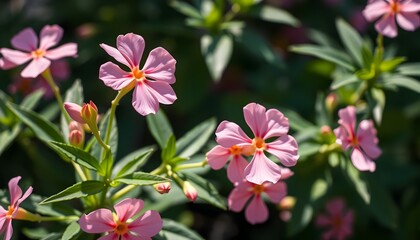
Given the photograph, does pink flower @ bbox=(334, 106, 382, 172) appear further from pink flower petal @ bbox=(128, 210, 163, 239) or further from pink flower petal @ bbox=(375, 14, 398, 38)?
pink flower petal @ bbox=(128, 210, 163, 239)

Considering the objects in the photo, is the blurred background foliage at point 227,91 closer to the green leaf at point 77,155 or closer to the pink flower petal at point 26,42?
the pink flower petal at point 26,42

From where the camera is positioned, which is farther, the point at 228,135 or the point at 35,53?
the point at 35,53

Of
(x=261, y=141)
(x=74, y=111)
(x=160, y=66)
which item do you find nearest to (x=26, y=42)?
(x=74, y=111)

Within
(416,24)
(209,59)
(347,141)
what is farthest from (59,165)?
(416,24)

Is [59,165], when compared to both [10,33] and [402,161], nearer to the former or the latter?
[10,33]

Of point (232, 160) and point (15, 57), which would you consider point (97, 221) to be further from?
point (15, 57)

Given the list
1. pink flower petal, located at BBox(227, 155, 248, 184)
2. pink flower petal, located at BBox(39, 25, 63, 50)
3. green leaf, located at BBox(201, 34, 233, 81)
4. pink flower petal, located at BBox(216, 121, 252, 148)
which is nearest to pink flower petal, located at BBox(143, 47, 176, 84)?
pink flower petal, located at BBox(216, 121, 252, 148)

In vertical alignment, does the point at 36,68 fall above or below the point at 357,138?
above
